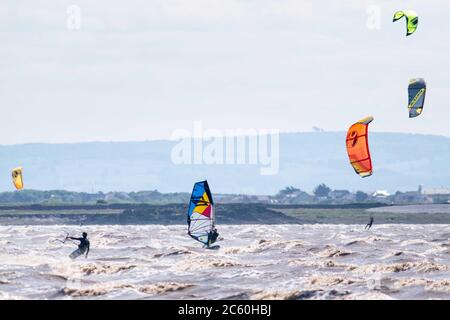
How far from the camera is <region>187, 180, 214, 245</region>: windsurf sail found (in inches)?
2562

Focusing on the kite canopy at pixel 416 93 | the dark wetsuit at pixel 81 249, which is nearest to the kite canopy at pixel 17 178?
the dark wetsuit at pixel 81 249

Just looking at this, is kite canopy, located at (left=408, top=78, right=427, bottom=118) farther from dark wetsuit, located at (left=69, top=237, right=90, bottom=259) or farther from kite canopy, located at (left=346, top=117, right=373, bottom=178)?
dark wetsuit, located at (left=69, top=237, right=90, bottom=259)

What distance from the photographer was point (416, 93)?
70.8 m

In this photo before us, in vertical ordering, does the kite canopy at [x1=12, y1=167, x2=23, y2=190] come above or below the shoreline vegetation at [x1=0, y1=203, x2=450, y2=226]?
above

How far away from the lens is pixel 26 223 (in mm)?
174500

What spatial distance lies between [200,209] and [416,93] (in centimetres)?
1389

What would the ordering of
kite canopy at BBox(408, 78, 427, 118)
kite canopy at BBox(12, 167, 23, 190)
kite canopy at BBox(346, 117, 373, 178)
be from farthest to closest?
kite canopy at BBox(12, 167, 23, 190) < kite canopy at BBox(408, 78, 427, 118) < kite canopy at BBox(346, 117, 373, 178)

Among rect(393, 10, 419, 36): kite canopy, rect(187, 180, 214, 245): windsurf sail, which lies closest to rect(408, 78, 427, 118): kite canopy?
rect(393, 10, 419, 36): kite canopy

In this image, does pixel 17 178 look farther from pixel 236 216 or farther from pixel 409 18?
pixel 236 216

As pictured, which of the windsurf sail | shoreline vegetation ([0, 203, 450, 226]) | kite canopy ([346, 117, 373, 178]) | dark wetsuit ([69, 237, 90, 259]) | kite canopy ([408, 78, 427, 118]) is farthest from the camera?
shoreline vegetation ([0, 203, 450, 226])

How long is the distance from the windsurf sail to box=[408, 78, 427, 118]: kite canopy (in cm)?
1258
